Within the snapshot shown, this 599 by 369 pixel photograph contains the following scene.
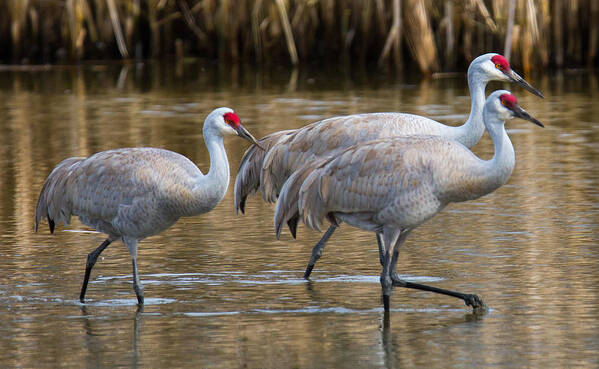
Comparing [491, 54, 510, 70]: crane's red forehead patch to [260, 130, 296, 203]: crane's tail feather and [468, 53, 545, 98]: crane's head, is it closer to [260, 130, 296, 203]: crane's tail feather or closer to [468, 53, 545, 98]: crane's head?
[468, 53, 545, 98]: crane's head

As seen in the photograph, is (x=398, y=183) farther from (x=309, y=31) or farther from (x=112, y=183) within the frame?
(x=309, y=31)

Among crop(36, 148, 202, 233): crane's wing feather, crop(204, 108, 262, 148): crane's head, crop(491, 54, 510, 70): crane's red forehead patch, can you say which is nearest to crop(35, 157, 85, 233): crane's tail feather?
crop(36, 148, 202, 233): crane's wing feather

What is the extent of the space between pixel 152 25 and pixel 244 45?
177cm

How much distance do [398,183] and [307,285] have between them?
41.1 inches

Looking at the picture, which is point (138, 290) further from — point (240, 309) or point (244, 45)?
point (244, 45)

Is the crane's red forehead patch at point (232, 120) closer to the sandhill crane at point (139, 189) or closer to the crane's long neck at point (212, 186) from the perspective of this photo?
the sandhill crane at point (139, 189)

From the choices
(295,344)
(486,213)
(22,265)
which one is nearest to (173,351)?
(295,344)

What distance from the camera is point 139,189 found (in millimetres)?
7406

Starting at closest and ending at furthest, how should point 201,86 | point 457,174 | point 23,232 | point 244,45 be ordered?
point 457,174, point 23,232, point 201,86, point 244,45

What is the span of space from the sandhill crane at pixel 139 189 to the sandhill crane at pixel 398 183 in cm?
49

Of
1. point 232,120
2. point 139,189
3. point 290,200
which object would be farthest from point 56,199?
point 290,200

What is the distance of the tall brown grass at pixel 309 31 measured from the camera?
61.8 feet

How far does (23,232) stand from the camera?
939 centimetres

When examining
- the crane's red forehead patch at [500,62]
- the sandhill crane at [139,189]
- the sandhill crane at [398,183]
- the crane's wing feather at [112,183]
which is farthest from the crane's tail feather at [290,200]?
the crane's red forehead patch at [500,62]
